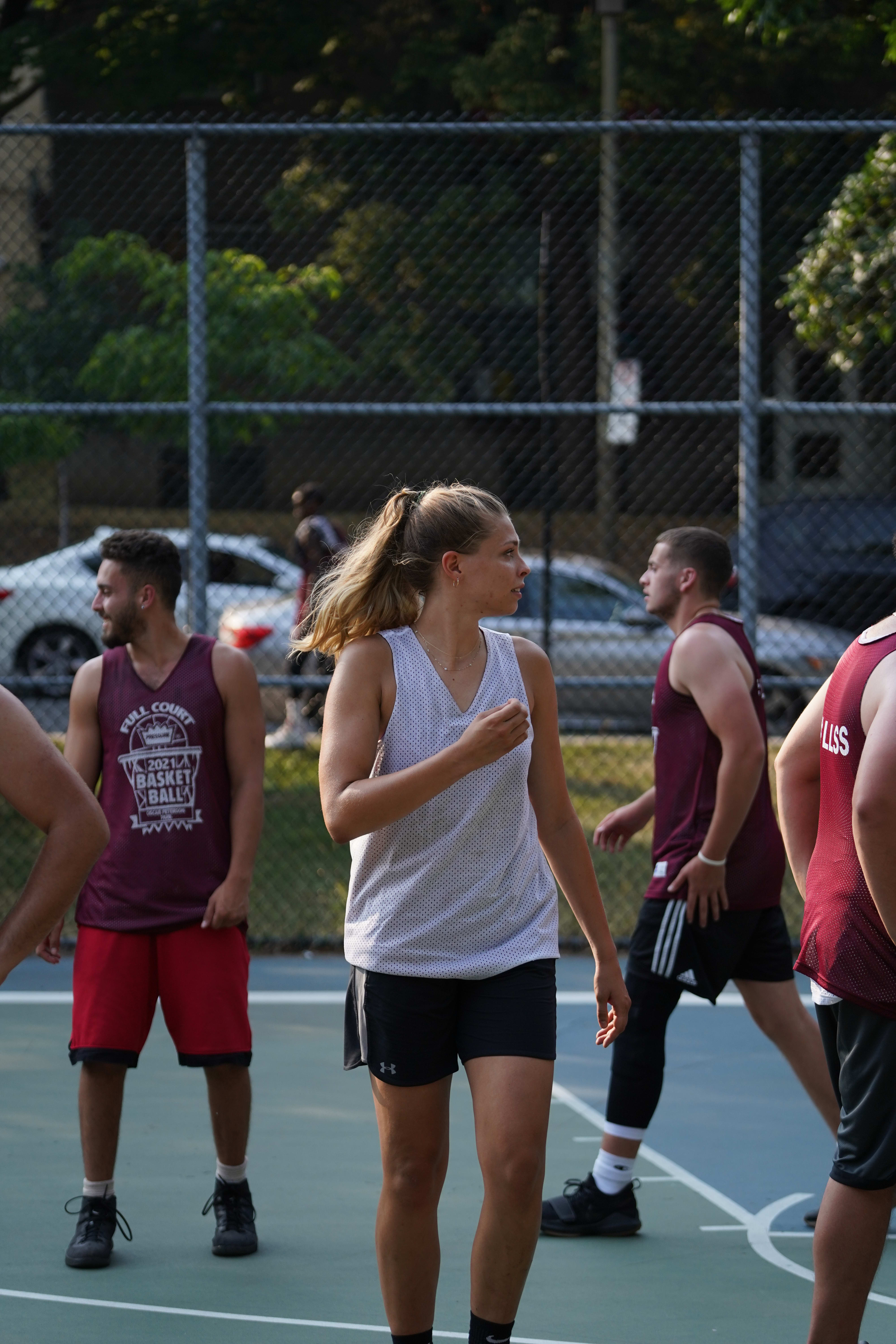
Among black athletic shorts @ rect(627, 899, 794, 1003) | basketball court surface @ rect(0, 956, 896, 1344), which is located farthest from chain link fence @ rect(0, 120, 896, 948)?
black athletic shorts @ rect(627, 899, 794, 1003)

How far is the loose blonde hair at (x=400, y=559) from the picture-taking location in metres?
3.45

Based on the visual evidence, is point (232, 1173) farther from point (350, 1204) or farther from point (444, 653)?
point (444, 653)

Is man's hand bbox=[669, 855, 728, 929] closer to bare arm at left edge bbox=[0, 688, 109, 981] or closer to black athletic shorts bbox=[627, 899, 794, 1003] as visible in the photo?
black athletic shorts bbox=[627, 899, 794, 1003]

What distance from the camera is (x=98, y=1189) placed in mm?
4320

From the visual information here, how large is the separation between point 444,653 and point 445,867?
1.53ft

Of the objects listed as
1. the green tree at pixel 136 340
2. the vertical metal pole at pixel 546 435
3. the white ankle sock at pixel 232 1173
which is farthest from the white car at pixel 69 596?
the white ankle sock at pixel 232 1173

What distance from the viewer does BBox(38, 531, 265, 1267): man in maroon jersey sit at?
170 inches

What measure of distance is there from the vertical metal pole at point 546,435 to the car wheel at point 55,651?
18.3 ft

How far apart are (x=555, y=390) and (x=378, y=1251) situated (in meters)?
16.5

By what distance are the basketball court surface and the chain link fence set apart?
1.93 m

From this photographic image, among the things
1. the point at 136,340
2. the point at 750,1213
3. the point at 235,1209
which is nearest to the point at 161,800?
the point at 235,1209

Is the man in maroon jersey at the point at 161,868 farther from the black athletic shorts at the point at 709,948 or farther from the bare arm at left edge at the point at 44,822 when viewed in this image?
the bare arm at left edge at the point at 44,822

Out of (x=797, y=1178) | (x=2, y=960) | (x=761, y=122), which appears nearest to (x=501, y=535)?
(x=2, y=960)

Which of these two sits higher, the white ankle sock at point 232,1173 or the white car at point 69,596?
the white car at point 69,596
